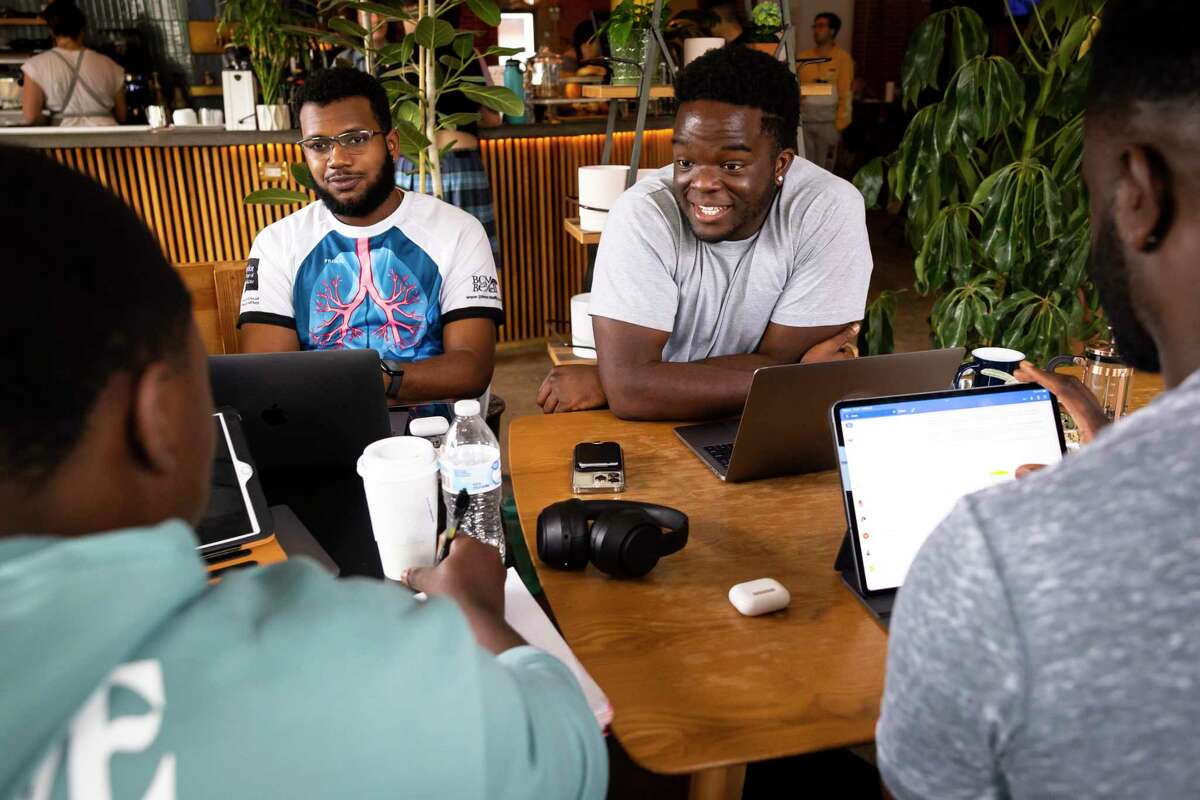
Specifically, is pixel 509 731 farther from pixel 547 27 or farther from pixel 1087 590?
pixel 547 27

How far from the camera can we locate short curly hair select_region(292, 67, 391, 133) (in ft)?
7.32

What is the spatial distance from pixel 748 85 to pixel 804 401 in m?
Answer: 0.91

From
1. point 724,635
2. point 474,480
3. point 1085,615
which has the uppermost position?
point 1085,615

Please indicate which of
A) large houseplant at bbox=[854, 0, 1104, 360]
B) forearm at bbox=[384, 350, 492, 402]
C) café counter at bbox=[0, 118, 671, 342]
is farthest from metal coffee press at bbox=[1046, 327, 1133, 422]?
café counter at bbox=[0, 118, 671, 342]

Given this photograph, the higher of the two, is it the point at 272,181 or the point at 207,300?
the point at 272,181

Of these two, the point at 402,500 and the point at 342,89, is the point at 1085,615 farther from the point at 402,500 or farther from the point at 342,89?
the point at 342,89

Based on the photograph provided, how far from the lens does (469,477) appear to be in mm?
1287

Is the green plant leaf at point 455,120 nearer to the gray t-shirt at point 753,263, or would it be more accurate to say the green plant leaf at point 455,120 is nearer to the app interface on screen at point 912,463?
the gray t-shirt at point 753,263

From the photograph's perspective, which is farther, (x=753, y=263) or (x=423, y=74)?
(x=423, y=74)

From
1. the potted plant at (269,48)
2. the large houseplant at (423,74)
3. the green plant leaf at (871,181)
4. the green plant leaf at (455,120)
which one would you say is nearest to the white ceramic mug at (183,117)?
the potted plant at (269,48)

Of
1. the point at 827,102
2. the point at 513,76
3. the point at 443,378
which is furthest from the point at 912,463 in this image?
the point at 827,102

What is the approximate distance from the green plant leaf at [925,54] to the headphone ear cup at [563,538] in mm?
1902

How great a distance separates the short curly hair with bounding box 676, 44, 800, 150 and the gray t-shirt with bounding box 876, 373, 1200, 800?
154 centimetres

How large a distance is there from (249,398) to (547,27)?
780 cm
